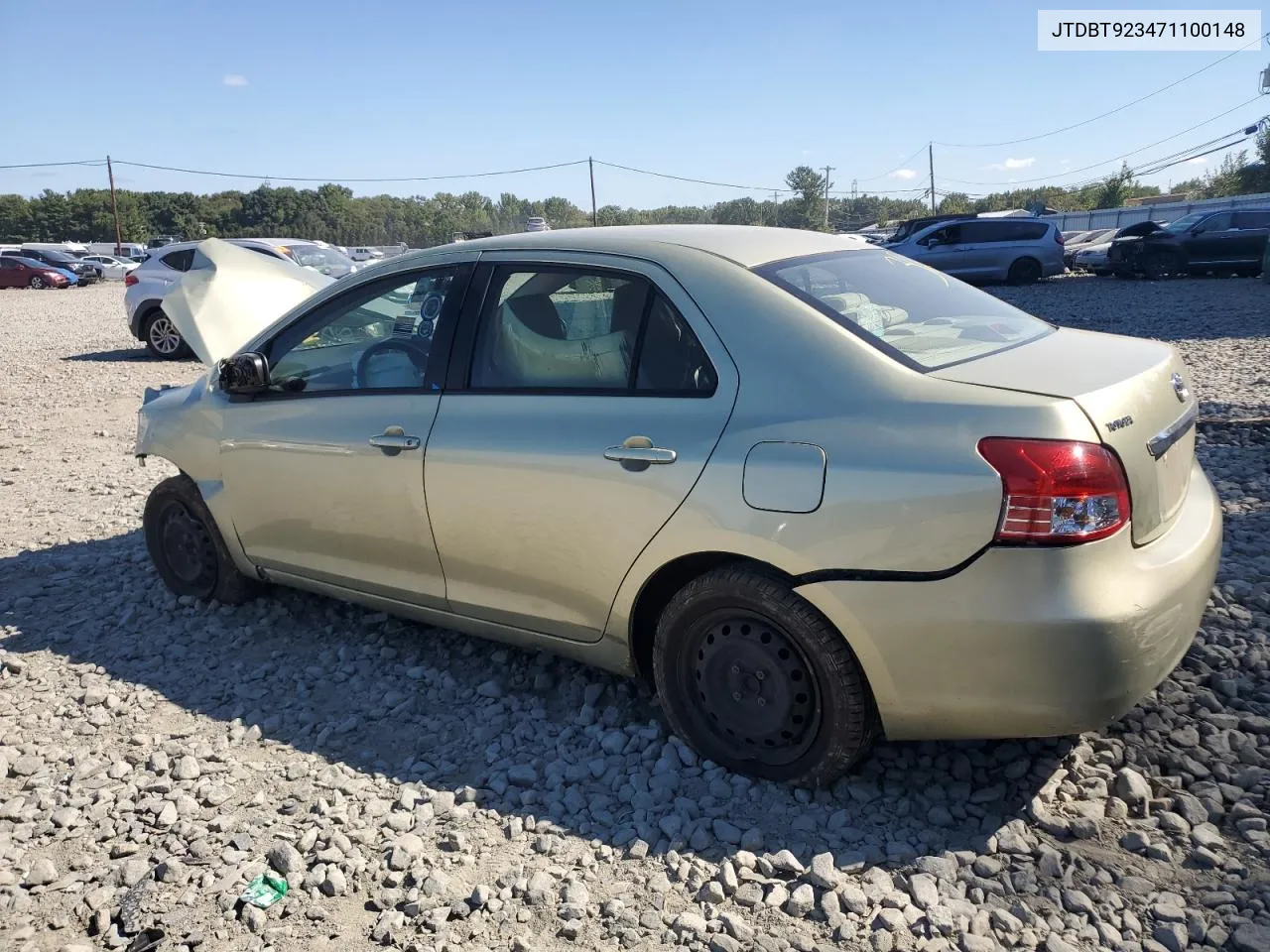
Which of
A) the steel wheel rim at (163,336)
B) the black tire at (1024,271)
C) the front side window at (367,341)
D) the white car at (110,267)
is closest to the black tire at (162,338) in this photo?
the steel wheel rim at (163,336)

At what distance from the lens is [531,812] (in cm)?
305

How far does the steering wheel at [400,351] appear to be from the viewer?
3729 millimetres

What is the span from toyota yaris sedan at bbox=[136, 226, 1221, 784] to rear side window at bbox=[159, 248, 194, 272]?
37.0 ft

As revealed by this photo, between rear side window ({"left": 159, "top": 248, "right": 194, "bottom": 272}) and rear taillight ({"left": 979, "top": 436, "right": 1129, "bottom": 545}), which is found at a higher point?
rear side window ({"left": 159, "top": 248, "right": 194, "bottom": 272})

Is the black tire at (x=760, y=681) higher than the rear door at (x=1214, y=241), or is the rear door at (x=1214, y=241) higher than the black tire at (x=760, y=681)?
the rear door at (x=1214, y=241)

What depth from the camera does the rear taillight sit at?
2459 mm

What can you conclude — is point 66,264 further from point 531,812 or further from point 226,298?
point 531,812

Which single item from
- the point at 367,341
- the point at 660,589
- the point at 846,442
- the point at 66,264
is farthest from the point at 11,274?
the point at 846,442

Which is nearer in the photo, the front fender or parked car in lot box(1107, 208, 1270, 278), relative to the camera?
the front fender

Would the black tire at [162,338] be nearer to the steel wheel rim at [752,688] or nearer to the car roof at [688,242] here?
the car roof at [688,242]

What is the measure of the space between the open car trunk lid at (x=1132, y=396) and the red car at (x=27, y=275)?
145ft

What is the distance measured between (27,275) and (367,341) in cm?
4285

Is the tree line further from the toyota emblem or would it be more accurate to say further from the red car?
the toyota emblem

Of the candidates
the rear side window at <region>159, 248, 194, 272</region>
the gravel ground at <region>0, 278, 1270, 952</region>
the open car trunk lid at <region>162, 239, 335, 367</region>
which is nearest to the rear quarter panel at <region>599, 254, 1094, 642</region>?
the gravel ground at <region>0, 278, 1270, 952</region>
